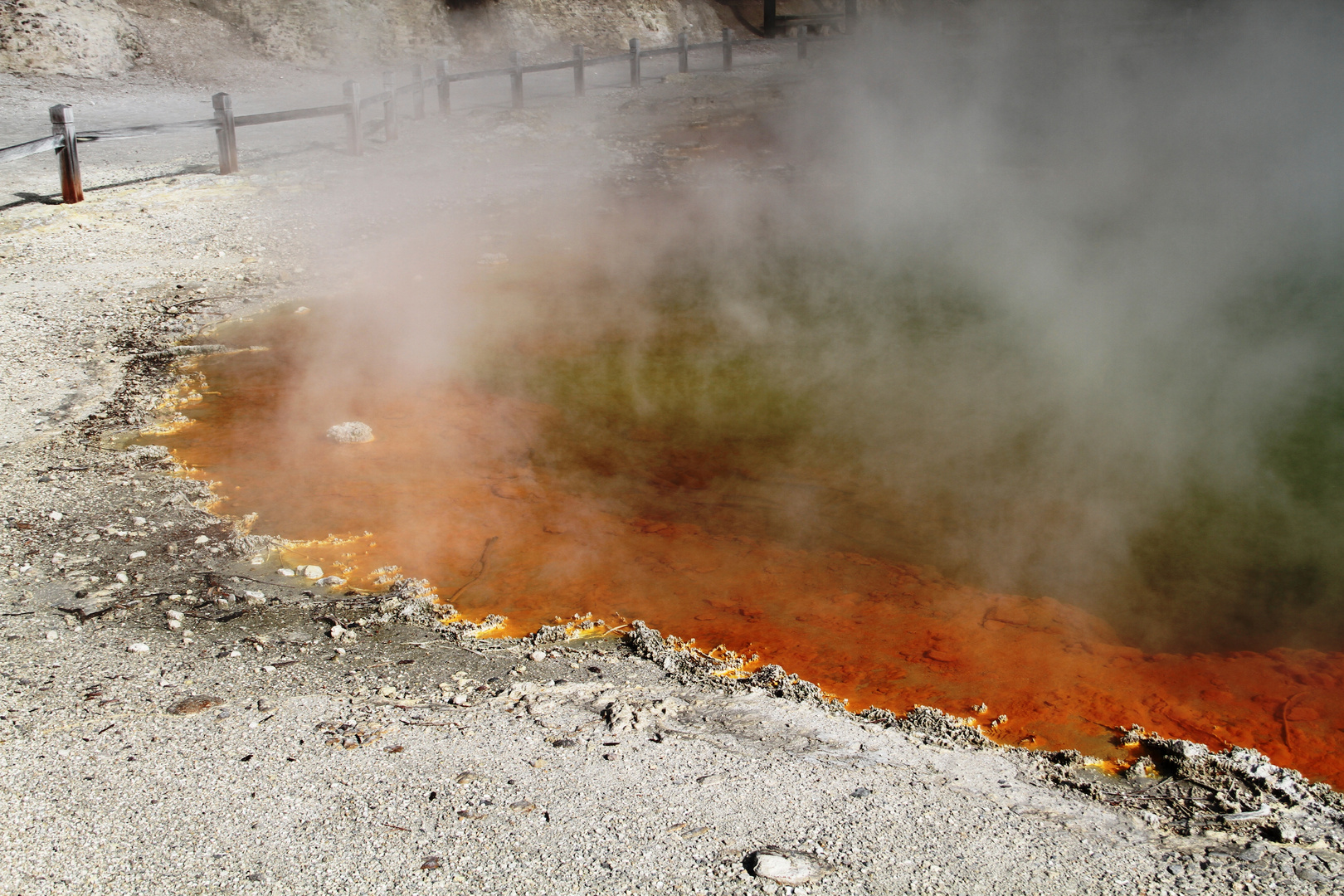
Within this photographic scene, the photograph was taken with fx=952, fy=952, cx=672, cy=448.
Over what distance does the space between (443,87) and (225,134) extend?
3.72 meters

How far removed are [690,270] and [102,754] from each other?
562 cm

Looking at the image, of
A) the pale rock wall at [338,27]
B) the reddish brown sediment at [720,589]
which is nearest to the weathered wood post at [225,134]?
the reddish brown sediment at [720,589]

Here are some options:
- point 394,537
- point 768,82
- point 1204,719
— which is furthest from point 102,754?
point 768,82

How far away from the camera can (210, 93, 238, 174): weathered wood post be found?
28.2 ft

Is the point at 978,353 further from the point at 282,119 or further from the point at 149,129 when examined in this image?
the point at 149,129

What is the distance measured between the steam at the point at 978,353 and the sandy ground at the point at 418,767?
4.46ft

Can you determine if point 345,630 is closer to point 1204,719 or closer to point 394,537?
point 394,537

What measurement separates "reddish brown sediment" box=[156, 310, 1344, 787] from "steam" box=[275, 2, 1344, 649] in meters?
0.22

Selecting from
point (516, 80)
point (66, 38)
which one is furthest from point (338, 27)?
point (516, 80)

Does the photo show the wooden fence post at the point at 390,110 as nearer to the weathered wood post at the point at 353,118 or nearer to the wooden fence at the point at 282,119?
the wooden fence at the point at 282,119

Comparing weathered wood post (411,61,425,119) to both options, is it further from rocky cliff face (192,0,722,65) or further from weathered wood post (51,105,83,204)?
weathered wood post (51,105,83,204)

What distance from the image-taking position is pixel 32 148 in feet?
24.1

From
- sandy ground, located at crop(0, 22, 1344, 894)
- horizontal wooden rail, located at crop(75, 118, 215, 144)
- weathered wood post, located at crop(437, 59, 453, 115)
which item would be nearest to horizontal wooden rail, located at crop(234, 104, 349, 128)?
horizontal wooden rail, located at crop(75, 118, 215, 144)

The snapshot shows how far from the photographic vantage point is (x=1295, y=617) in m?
3.41
